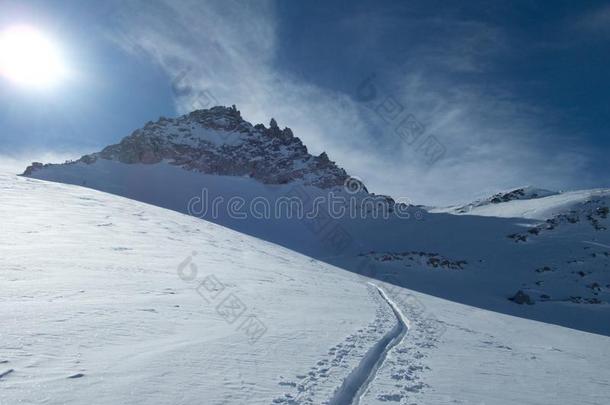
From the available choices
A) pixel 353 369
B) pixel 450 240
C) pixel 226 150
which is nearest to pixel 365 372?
pixel 353 369

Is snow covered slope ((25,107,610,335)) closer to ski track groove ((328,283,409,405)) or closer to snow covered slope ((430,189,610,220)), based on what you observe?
snow covered slope ((430,189,610,220))

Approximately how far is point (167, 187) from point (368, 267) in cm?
3375

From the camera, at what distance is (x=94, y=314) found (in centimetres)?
637

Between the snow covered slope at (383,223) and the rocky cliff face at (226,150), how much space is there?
30 centimetres

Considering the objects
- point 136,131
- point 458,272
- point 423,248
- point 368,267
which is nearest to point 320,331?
point 368,267

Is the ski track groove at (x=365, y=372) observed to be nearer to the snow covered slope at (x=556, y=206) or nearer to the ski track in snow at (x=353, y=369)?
the ski track in snow at (x=353, y=369)

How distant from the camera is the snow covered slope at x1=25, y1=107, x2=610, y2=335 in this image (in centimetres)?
3069

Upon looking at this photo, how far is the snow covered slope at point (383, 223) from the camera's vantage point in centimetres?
3069

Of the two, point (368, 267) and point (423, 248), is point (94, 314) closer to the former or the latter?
point (368, 267)

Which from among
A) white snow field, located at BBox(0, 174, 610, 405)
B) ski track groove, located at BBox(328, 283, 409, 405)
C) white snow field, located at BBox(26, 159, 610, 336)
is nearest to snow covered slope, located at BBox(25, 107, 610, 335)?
white snow field, located at BBox(26, 159, 610, 336)

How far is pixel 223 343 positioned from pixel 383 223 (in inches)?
2055

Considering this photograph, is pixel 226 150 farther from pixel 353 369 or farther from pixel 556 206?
pixel 353 369

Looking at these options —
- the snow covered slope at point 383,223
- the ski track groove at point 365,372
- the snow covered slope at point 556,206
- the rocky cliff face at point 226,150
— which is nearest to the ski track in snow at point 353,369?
the ski track groove at point 365,372

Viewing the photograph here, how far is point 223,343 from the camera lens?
624cm
